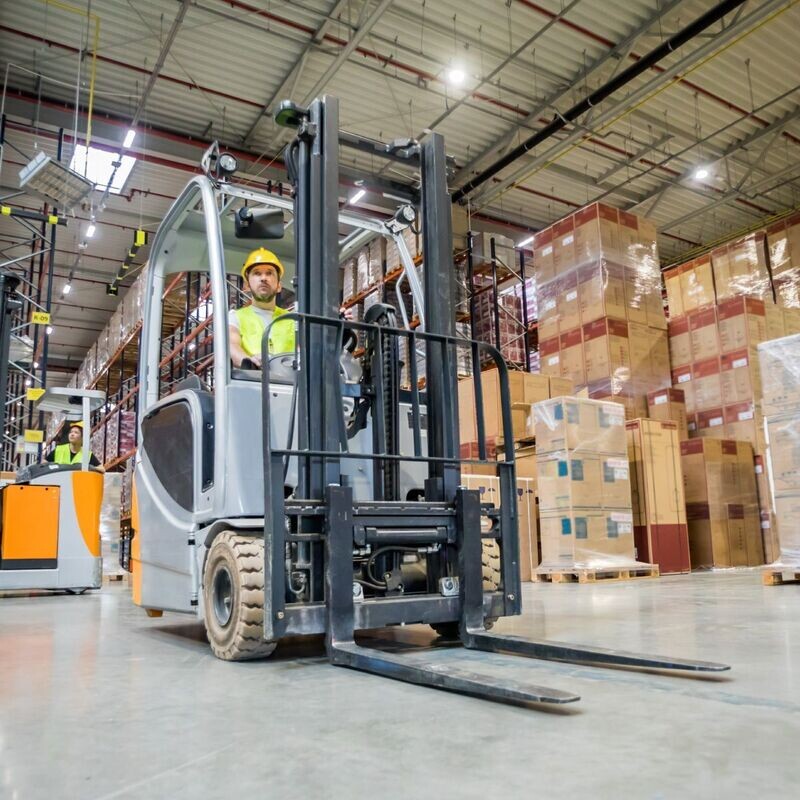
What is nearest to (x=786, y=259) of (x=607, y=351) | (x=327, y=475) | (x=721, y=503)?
(x=607, y=351)

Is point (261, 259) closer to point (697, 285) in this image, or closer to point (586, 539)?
point (586, 539)

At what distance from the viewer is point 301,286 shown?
3.15 metres

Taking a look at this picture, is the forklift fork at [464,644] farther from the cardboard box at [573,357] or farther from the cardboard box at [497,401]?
the cardboard box at [573,357]

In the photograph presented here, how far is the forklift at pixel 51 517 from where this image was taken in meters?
7.80

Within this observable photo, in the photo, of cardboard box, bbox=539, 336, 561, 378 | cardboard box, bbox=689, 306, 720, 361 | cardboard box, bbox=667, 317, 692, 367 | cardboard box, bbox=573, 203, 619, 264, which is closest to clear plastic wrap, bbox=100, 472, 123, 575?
cardboard box, bbox=539, 336, 561, 378

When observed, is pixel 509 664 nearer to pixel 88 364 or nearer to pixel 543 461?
pixel 543 461

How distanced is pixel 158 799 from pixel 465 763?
0.55 metres

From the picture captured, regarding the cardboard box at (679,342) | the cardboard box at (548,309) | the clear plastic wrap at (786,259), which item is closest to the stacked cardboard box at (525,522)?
the cardboard box at (548,309)

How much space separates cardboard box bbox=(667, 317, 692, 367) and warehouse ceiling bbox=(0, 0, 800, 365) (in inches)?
115

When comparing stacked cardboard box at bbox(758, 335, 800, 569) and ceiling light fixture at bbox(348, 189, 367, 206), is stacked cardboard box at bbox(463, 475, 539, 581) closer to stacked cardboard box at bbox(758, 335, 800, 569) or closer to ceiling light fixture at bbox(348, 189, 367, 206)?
stacked cardboard box at bbox(758, 335, 800, 569)

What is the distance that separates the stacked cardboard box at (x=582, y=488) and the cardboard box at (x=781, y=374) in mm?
1709

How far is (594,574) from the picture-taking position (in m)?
7.57

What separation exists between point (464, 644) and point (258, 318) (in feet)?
5.73

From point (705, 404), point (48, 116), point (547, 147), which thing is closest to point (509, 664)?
point (705, 404)
